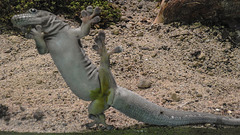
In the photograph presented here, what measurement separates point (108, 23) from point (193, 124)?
300 cm

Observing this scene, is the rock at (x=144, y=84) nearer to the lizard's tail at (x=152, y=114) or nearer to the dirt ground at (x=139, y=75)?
the dirt ground at (x=139, y=75)

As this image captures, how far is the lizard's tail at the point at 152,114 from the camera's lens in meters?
2.85

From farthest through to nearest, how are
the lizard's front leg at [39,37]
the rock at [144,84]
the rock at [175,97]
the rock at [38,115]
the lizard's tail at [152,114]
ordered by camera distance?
the rock at [144,84] < the rock at [175,97] < the rock at [38,115] < the lizard's tail at [152,114] < the lizard's front leg at [39,37]

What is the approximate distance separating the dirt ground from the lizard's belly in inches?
24.6

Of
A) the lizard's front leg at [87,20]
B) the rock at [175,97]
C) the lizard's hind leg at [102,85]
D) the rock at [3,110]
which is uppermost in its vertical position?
the lizard's front leg at [87,20]

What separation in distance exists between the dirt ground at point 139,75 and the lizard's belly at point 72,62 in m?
0.62

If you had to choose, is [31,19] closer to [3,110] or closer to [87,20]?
[87,20]

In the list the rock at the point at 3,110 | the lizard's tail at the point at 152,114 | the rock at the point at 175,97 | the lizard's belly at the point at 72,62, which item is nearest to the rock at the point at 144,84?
the rock at the point at 175,97

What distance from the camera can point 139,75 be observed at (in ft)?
13.9

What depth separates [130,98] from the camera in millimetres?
2863

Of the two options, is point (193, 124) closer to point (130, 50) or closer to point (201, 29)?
point (130, 50)

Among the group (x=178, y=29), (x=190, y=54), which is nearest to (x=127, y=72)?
(x=190, y=54)

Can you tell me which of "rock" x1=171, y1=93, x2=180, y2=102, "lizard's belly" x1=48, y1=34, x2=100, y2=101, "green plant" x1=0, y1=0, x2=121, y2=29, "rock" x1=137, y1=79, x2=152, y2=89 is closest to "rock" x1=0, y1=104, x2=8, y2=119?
"lizard's belly" x1=48, y1=34, x2=100, y2=101

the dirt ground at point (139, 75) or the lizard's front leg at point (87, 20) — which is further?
the dirt ground at point (139, 75)
